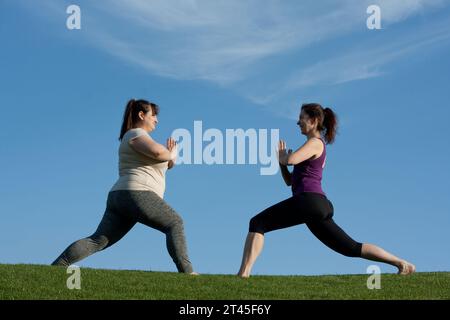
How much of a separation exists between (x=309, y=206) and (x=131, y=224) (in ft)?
8.51

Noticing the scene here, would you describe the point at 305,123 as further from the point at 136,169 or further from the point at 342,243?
the point at 136,169

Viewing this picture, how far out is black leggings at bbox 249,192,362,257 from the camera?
9.89 metres

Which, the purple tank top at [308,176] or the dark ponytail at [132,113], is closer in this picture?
the purple tank top at [308,176]

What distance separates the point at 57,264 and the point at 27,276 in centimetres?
61

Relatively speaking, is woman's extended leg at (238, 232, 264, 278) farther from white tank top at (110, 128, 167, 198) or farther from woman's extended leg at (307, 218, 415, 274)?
white tank top at (110, 128, 167, 198)

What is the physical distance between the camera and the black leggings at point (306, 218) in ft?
32.4

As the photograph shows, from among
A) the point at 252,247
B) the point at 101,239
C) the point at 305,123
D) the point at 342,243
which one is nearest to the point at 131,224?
the point at 101,239

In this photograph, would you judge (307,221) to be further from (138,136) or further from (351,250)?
(138,136)

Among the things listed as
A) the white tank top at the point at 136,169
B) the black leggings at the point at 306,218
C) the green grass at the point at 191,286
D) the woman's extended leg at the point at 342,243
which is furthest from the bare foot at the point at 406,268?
the white tank top at the point at 136,169

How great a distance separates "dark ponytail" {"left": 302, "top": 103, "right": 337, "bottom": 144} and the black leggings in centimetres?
96

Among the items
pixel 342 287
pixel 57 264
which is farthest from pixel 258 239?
pixel 57 264

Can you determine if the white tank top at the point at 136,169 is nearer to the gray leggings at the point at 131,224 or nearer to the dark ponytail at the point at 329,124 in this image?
the gray leggings at the point at 131,224

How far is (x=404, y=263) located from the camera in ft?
Result: 35.1

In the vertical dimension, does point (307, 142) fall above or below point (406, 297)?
above
